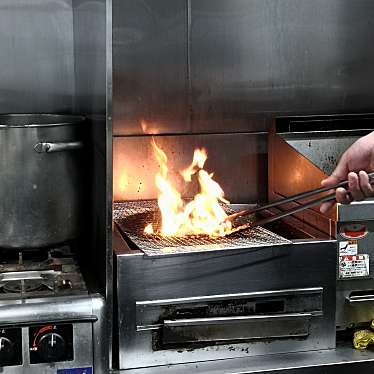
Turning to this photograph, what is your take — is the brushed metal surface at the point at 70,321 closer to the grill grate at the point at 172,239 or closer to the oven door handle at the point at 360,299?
the grill grate at the point at 172,239

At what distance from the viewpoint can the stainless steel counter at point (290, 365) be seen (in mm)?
1872

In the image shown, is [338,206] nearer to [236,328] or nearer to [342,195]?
[342,195]

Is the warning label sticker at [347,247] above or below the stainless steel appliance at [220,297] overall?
above

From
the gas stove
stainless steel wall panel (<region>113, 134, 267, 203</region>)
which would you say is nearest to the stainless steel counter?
the gas stove

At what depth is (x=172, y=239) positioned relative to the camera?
2.00 metres

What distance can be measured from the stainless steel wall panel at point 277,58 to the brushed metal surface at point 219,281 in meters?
0.68

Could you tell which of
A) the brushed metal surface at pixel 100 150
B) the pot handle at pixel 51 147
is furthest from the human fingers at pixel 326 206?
the pot handle at pixel 51 147

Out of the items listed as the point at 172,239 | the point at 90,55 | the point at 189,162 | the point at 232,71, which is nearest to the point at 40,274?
the point at 172,239

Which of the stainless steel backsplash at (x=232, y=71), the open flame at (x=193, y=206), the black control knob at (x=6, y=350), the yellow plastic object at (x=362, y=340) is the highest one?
the stainless steel backsplash at (x=232, y=71)

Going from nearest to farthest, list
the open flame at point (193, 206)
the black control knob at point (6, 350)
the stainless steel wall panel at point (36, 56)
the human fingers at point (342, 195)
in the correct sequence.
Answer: the black control knob at point (6, 350), the human fingers at point (342, 195), the open flame at point (193, 206), the stainless steel wall panel at point (36, 56)

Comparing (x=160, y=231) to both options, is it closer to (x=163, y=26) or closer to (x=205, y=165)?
(x=205, y=165)

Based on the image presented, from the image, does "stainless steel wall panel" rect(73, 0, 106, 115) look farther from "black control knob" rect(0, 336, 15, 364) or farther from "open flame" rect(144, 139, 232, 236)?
"black control knob" rect(0, 336, 15, 364)

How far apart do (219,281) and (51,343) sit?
1.41 feet

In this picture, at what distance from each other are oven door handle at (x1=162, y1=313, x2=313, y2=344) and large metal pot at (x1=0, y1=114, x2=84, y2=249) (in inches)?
15.4
